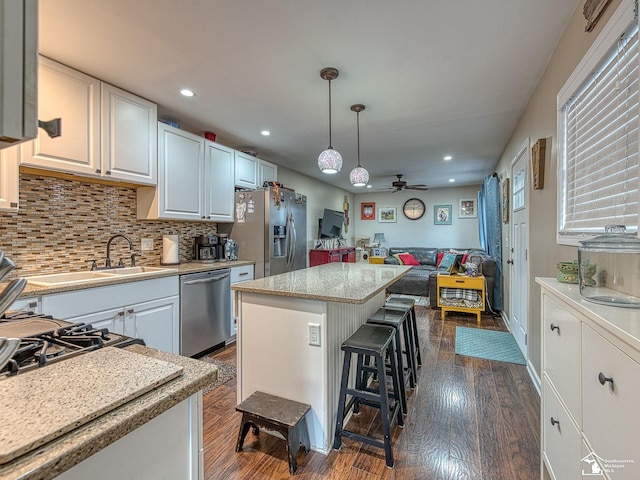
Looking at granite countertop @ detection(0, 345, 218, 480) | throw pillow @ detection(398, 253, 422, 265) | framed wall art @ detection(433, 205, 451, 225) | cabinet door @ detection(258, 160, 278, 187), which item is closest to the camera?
granite countertop @ detection(0, 345, 218, 480)

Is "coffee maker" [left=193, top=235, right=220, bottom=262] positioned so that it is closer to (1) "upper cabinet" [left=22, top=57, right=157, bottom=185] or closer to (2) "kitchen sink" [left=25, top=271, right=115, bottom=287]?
(1) "upper cabinet" [left=22, top=57, right=157, bottom=185]

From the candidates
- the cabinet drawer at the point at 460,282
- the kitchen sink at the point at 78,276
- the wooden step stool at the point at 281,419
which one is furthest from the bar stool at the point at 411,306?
the kitchen sink at the point at 78,276

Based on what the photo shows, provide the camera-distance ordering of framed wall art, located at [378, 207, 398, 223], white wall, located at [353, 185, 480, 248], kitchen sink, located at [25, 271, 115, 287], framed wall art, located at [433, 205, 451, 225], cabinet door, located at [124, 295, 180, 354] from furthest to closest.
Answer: framed wall art, located at [378, 207, 398, 223]
framed wall art, located at [433, 205, 451, 225]
white wall, located at [353, 185, 480, 248]
cabinet door, located at [124, 295, 180, 354]
kitchen sink, located at [25, 271, 115, 287]

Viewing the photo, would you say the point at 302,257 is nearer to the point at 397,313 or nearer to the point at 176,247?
the point at 176,247

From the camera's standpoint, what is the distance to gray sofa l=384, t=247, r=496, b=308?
4.62 metres

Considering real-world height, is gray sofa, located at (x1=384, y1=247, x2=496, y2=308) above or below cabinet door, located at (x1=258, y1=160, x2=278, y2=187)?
below

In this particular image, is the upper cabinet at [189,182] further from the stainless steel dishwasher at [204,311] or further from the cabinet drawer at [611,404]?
the cabinet drawer at [611,404]

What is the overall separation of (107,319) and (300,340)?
1.50 meters

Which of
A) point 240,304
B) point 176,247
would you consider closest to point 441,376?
point 240,304

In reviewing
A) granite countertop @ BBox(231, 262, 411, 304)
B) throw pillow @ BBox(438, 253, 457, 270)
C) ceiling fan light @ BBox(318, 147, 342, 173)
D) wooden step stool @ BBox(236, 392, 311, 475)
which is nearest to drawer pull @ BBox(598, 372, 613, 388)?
granite countertop @ BBox(231, 262, 411, 304)

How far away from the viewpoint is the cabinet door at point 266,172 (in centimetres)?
423

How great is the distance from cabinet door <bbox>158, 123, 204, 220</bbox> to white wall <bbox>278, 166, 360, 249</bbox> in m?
2.16

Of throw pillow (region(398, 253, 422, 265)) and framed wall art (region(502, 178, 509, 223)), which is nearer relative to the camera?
framed wall art (region(502, 178, 509, 223))

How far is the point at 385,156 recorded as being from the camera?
4.67 m
